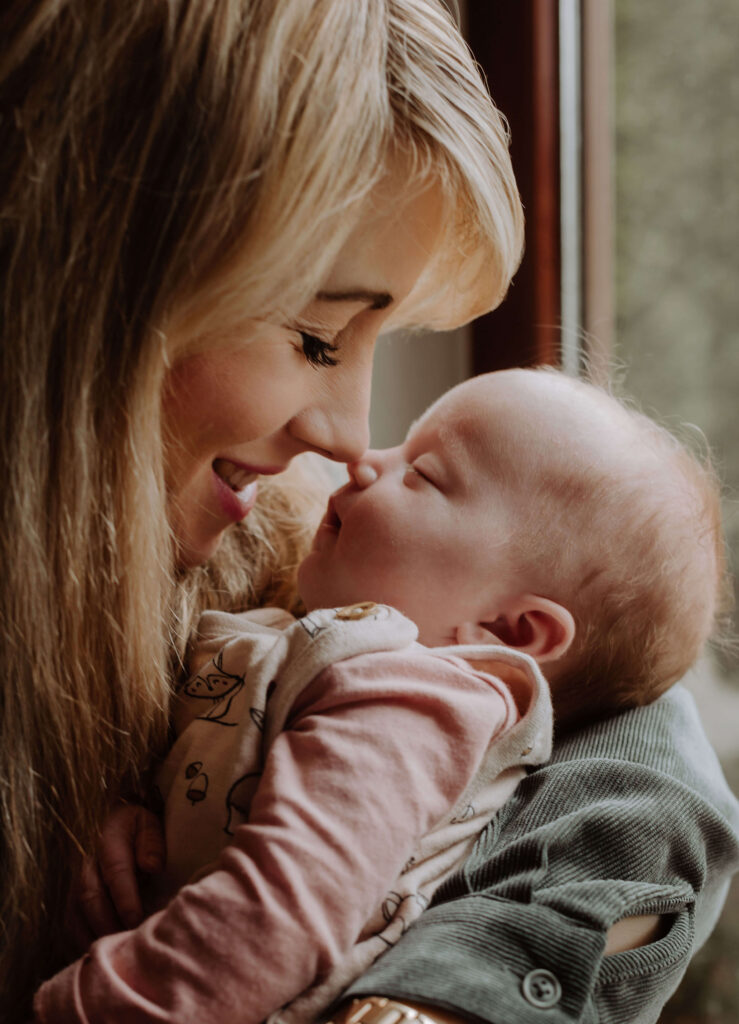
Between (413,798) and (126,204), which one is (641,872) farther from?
(126,204)

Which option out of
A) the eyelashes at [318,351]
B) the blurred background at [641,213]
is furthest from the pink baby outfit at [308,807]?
the blurred background at [641,213]

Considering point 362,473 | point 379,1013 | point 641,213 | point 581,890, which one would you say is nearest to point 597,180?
point 641,213

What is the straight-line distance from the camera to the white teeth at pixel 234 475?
957mm

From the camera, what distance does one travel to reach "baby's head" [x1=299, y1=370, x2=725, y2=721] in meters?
0.97

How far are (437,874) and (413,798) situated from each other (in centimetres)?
11

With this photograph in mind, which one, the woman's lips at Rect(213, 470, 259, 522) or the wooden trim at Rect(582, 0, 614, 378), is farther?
the wooden trim at Rect(582, 0, 614, 378)

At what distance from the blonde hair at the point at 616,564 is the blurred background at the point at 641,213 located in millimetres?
528

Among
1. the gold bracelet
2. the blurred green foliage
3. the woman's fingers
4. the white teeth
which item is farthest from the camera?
the blurred green foliage

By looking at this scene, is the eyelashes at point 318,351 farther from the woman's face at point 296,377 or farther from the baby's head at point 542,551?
the baby's head at point 542,551

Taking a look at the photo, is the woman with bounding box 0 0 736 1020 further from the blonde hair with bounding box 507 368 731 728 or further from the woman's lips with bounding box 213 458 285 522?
the blonde hair with bounding box 507 368 731 728

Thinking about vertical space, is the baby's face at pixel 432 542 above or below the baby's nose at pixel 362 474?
below

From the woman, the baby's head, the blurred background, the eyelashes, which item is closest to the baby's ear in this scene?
the baby's head

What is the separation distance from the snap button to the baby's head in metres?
0.33

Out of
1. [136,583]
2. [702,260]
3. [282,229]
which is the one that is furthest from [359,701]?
[702,260]
